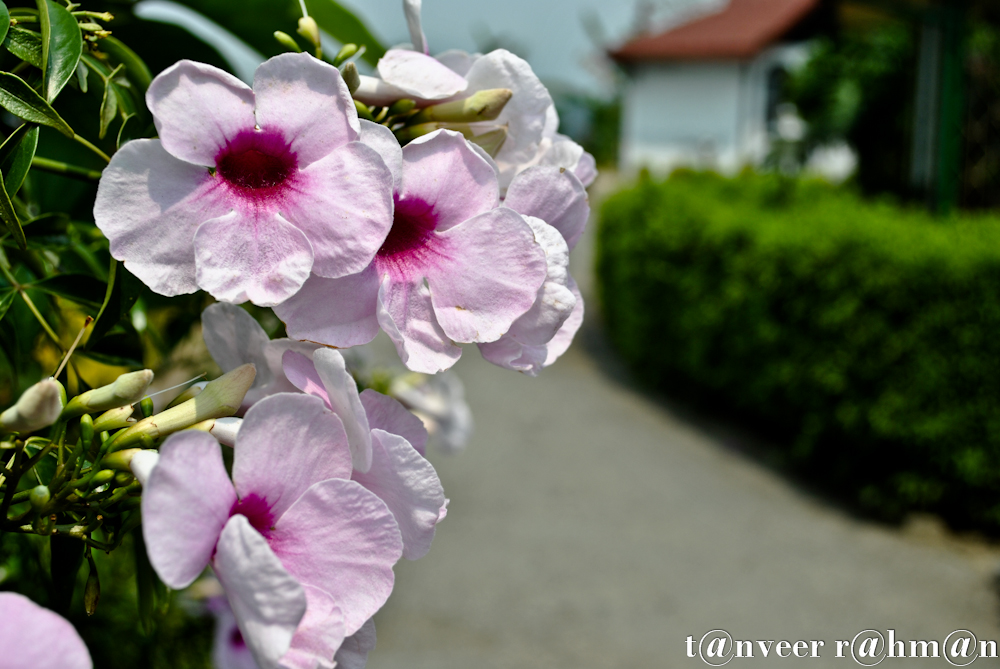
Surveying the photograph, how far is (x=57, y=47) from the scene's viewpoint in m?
0.71

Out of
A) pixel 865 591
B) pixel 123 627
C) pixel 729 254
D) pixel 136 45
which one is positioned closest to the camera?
pixel 136 45

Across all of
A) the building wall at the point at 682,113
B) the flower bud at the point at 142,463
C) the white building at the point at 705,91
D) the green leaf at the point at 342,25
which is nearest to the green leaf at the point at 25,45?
the flower bud at the point at 142,463

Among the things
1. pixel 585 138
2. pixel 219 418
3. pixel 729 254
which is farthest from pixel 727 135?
pixel 219 418

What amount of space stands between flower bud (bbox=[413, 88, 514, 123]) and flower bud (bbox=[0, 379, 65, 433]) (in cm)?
41

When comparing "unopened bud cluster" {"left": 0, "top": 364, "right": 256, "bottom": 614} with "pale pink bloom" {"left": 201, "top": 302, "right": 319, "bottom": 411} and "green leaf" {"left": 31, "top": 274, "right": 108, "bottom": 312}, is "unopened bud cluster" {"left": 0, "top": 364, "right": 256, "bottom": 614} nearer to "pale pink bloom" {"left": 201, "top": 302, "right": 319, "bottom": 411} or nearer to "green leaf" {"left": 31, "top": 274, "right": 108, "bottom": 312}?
"pale pink bloom" {"left": 201, "top": 302, "right": 319, "bottom": 411}

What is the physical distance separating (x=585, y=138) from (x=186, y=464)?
2840cm

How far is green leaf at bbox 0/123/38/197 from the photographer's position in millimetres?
719

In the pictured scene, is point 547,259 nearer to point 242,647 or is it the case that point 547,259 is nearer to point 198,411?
point 198,411

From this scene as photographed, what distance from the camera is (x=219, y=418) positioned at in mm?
669

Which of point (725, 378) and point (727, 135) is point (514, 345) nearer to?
point (725, 378)

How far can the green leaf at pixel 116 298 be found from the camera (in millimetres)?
717

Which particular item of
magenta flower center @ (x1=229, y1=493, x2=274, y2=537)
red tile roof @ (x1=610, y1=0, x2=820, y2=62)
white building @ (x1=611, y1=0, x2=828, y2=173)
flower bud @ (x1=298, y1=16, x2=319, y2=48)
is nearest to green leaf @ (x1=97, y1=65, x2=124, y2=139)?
flower bud @ (x1=298, y1=16, x2=319, y2=48)

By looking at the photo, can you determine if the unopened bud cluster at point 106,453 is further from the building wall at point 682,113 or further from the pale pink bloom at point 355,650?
the building wall at point 682,113

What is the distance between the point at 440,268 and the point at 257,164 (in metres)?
0.17
